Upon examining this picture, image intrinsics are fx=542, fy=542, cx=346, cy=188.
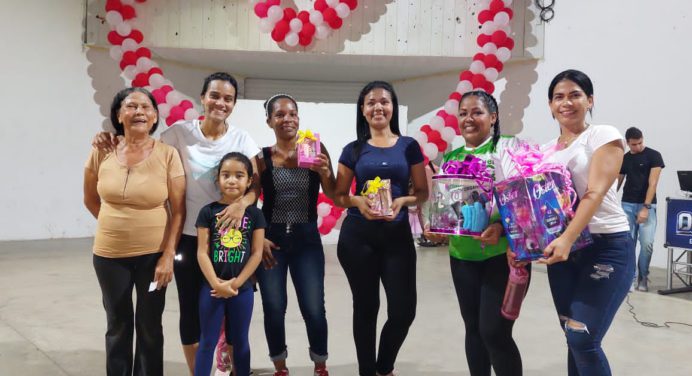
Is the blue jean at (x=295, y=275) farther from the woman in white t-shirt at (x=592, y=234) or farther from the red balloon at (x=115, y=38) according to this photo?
the red balloon at (x=115, y=38)

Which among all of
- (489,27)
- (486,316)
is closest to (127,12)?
(489,27)

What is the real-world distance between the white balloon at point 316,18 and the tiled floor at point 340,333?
3867 mm

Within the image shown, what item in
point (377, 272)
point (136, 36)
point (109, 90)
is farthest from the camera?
point (109, 90)

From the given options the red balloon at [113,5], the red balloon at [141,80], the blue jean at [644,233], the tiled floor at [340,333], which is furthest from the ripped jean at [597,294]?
the red balloon at [113,5]

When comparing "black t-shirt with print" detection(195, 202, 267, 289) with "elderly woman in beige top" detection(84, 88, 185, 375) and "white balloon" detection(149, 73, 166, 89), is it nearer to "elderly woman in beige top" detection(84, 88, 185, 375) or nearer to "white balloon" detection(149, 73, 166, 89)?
"elderly woman in beige top" detection(84, 88, 185, 375)

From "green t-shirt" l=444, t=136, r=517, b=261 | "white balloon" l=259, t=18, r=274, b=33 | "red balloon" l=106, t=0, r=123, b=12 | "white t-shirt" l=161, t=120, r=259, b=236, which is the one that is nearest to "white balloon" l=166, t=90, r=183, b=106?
"red balloon" l=106, t=0, r=123, b=12

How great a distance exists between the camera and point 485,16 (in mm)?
7613

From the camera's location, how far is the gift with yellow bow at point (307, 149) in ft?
8.33

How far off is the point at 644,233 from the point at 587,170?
4.36m

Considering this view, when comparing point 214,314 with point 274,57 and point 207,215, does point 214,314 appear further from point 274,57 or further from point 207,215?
point 274,57

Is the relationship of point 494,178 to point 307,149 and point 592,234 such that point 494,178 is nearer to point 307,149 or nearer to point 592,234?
point 592,234

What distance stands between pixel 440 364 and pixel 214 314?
61.6 inches

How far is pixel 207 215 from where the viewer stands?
238 centimetres

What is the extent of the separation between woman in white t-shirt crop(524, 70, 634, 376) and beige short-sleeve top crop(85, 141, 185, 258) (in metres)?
1.57
